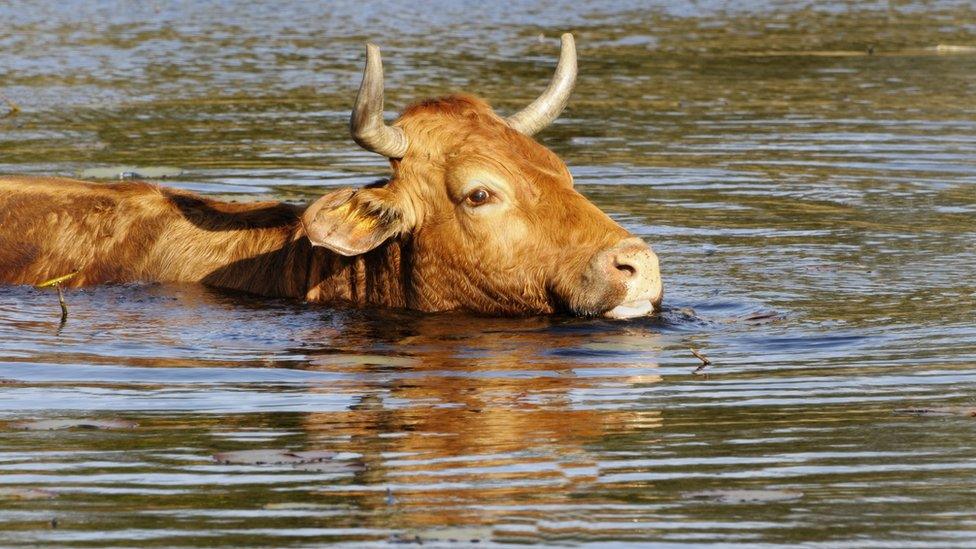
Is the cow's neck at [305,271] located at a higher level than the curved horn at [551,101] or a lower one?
lower

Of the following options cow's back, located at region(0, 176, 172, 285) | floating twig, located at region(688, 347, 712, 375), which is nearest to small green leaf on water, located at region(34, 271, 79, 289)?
cow's back, located at region(0, 176, 172, 285)

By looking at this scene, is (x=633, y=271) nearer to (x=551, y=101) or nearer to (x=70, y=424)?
(x=551, y=101)

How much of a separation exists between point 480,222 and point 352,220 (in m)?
0.68

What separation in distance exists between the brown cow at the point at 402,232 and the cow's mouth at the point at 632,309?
0.03 feet

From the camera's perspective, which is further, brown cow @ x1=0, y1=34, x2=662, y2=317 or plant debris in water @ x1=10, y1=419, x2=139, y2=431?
brown cow @ x1=0, y1=34, x2=662, y2=317

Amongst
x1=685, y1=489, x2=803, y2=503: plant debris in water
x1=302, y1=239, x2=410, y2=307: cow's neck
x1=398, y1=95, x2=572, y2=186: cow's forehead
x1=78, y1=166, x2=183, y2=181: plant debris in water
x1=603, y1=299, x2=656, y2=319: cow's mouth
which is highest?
x1=398, y1=95, x2=572, y2=186: cow's forehead

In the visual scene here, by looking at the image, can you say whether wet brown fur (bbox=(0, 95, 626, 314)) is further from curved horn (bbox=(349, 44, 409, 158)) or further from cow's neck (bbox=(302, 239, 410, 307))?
curved horn (bbox=(349, 44, 409, 158))

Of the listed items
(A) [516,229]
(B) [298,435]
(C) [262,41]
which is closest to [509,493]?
(B) [298,435]

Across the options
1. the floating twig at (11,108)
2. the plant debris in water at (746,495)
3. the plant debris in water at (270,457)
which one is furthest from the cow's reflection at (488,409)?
the floating twig at (11,108)

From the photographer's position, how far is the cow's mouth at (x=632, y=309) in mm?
9023

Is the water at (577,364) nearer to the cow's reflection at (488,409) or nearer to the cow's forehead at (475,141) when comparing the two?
the cow's reflection at (488,409)

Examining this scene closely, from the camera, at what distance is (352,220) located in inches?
370

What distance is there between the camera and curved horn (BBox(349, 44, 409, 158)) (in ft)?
28.8

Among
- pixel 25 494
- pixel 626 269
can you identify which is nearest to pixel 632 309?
pixel 626 269
